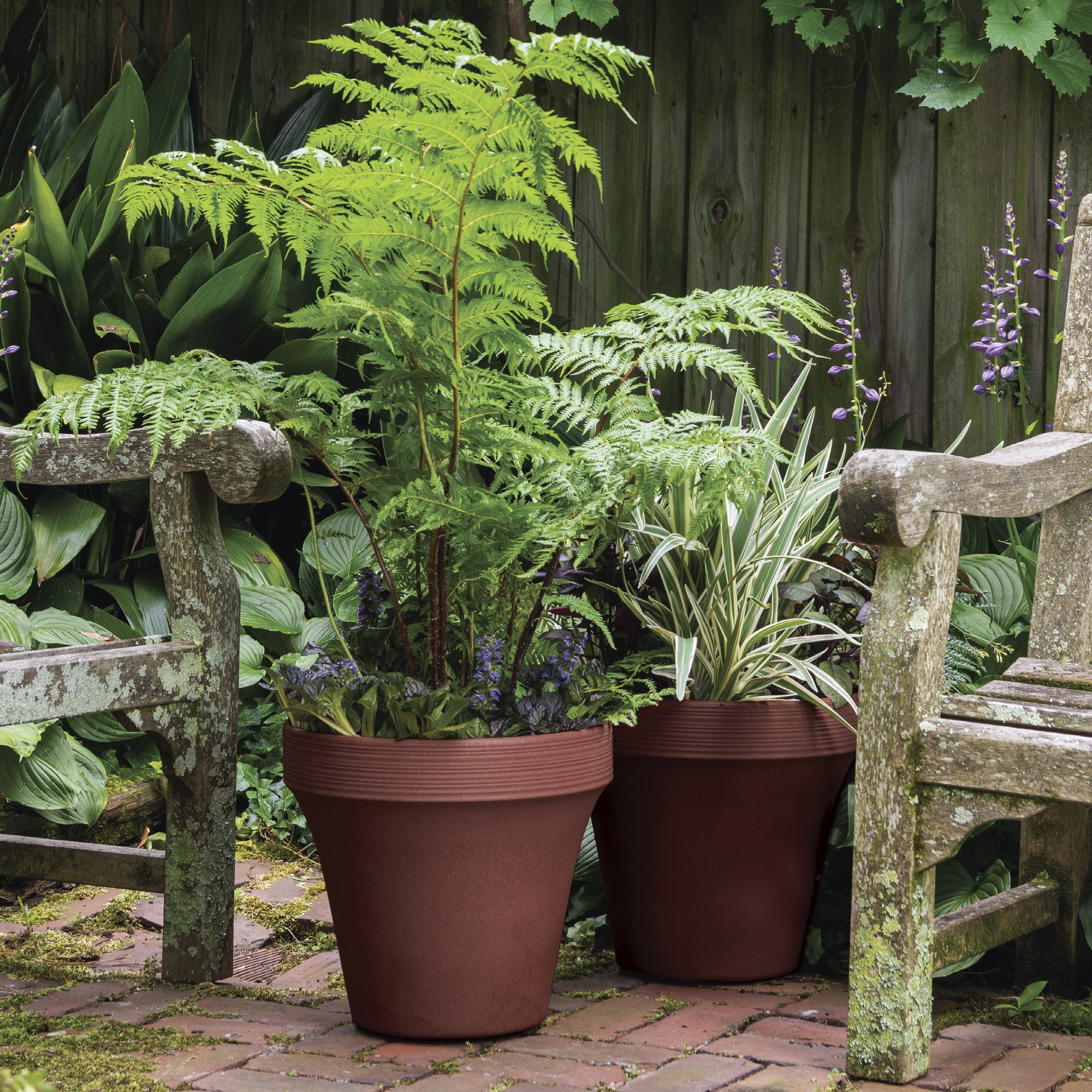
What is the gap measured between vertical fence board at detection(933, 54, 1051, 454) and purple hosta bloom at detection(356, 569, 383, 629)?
1800 mm

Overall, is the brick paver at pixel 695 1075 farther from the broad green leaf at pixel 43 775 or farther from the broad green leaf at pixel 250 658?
the broad green leaf at pixel 250 658

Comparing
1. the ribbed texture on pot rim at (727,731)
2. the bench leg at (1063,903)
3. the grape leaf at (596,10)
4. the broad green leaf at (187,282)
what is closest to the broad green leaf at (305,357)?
the broad green leaf at (187,282)

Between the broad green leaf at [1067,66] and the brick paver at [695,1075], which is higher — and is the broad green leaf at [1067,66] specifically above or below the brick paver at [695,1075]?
above

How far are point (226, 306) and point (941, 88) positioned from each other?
1755 mm

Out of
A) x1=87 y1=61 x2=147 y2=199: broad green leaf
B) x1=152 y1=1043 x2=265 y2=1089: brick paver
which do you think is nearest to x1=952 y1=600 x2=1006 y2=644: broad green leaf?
x1=152 y1=1043 x2=265 y2=1089: brick paver

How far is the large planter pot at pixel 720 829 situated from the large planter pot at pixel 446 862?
0.26 m

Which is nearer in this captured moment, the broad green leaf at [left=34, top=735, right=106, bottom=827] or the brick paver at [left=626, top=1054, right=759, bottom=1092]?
the brick paver at [left=626, top=1054, right=759, bottom=1092]

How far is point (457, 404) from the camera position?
171 cm

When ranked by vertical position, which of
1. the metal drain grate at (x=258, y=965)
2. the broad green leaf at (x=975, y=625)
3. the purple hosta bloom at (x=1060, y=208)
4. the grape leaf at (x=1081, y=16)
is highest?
the grape leaf at (x=1081, y=16)

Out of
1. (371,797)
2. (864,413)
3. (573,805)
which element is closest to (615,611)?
(573,805)

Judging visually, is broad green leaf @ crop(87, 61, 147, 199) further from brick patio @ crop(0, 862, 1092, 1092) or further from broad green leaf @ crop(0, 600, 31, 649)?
brick patio @ crop(0, 862, 1092, 1092)

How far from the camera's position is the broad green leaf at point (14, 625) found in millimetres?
2479

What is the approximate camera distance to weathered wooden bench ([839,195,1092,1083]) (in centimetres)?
150

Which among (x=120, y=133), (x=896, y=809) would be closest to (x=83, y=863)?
(x=896, y=809)
